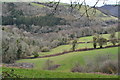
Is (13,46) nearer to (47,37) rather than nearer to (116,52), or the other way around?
(116,52)

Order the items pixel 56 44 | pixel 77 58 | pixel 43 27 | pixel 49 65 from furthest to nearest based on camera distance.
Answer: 1. pixel 43 27
2. pixel 56 44
3. pixel 77 58
4. pixel 49 65

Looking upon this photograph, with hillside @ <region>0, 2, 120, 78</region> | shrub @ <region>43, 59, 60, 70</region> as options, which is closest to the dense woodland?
hillside @ <region>0, 2, 120, 78</region>

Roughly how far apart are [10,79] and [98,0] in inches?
220

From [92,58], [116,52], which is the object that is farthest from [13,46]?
[116,52]

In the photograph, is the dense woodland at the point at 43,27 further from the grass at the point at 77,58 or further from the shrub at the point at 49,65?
the shrub at the point at 49,65

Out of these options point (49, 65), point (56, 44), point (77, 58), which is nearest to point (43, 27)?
point (56, 44)

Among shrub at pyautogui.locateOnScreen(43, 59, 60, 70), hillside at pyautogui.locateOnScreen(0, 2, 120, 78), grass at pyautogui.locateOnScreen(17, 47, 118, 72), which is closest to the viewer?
hillside at pyautogui.locateOnScreen(0, 2, 120, 78)

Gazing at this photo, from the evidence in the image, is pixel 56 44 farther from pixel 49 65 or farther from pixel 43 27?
pixel 49 65

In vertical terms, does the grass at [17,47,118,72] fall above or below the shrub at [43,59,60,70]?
above

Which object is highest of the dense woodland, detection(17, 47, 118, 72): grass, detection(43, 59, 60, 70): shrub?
the dense woodland

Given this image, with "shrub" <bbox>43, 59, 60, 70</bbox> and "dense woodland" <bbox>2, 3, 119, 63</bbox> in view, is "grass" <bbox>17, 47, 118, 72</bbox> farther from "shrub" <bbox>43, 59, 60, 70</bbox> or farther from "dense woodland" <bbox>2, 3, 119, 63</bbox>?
"dense woodland" <bbox>2, 3, 119, 63</bbox>

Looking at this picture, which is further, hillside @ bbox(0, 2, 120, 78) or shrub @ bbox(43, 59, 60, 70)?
shrub @ bbox(43, 59, 60, 70)

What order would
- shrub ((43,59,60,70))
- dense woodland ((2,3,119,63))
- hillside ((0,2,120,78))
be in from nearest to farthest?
hillside ((0,2,120,78)) → shrub ((43,59,60,70)) → dense woodland ((2,3,119,63))

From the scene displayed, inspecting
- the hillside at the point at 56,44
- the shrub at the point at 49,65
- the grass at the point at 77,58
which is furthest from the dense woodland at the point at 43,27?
the shrub at the point at 49,65
